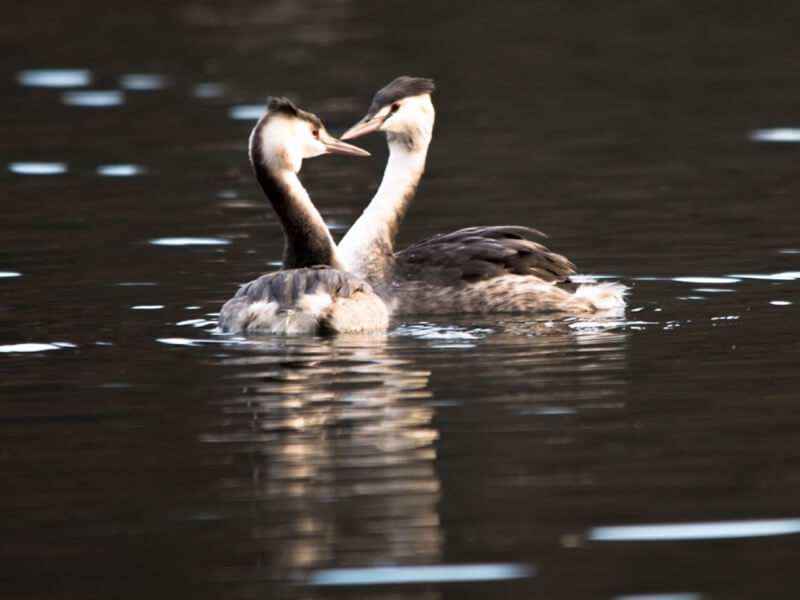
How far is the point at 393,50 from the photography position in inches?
960

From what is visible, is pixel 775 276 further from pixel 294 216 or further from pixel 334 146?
pixel 294 216

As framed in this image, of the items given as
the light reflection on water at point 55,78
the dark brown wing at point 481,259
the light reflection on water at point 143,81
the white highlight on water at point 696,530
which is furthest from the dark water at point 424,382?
the light reflection on water at point 55,78

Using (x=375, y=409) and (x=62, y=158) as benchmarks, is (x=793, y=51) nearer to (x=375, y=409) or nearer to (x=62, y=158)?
(x=62, y=158)

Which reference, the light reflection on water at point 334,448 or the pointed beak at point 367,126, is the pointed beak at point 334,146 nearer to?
the pointed beak at point 367,126

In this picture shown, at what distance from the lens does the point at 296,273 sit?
10.2 meters

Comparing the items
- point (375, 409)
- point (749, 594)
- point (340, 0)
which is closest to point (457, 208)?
point (375, 409)

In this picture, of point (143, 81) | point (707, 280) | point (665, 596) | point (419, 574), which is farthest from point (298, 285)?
point (143, 81)

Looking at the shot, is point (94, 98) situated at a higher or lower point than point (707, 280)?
higher

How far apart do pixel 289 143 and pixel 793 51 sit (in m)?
14.0

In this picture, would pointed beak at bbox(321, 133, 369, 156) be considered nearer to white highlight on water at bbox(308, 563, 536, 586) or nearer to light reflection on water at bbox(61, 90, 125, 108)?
white highlight on water at bbox(308, 563, 536, 586)

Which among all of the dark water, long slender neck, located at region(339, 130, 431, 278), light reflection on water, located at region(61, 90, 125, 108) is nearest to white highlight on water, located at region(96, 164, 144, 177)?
the dark water

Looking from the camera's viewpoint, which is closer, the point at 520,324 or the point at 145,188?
the point at 520,324

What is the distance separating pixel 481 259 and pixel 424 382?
8.08ft

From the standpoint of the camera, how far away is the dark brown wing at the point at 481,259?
11.3m
